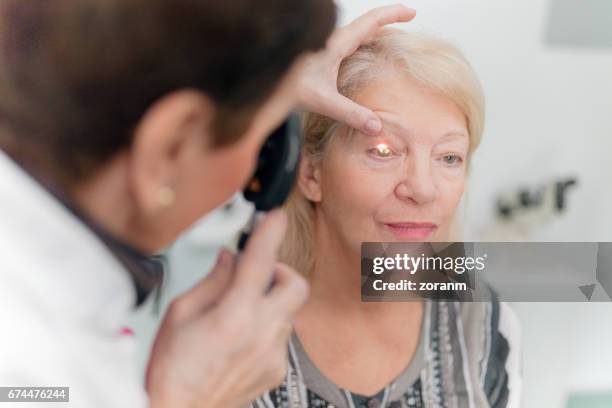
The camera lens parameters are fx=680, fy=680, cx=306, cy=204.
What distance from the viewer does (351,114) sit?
0.77m

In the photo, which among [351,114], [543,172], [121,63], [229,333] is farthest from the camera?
[543,172]

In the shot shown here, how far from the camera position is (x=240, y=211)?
3.03 ft

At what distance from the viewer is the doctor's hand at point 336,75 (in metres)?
0.75

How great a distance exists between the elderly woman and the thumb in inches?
0.6

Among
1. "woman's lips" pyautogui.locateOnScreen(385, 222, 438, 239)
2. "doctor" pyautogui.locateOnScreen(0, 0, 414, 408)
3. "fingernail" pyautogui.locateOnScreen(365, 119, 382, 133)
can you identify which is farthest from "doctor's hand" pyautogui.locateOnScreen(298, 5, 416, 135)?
"doctor" pyautogui.locateOnScreen(0, 0, 414, 408)

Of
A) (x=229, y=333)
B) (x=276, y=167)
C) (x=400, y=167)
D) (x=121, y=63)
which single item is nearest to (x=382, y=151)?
(x=400, y=167)

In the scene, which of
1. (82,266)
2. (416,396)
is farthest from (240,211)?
(82,266)

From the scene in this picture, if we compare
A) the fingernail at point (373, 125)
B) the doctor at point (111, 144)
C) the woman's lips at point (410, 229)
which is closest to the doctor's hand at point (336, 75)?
the fingernail at point (373, 125)

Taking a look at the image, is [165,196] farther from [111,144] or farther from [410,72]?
[410,72]

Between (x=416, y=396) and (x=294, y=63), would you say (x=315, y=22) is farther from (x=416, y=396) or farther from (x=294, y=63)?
(x=416, y=396)

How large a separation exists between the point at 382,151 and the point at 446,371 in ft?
0.95

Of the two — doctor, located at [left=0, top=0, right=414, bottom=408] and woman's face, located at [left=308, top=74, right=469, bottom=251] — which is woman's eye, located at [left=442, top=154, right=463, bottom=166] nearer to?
woman's face, located at [left=308, top=74, right=469, bottom=251]

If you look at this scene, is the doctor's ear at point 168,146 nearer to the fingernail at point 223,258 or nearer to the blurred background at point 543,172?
the fingernail at point 223,258

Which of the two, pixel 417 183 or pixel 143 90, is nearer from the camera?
pixel 143 90
